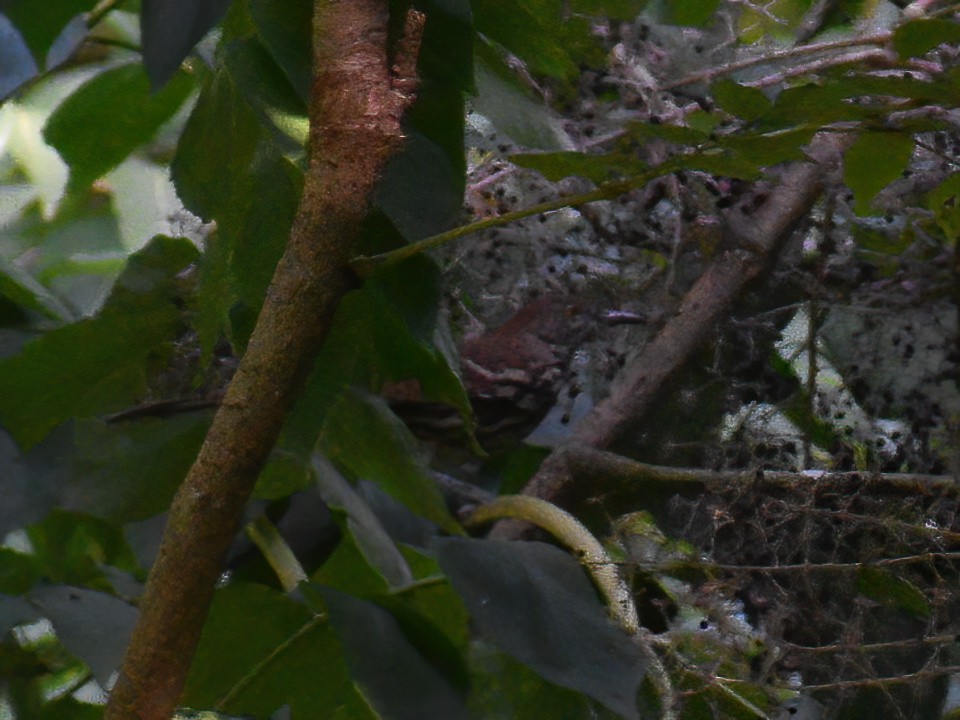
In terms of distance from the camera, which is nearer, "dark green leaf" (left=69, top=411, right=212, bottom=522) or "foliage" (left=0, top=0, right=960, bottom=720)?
"foliage" (left=0, top=0, right=960, bottom=720)

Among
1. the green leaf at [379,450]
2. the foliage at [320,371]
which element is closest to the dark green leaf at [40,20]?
the foliage at [320,371]

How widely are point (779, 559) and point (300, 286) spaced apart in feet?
0.84

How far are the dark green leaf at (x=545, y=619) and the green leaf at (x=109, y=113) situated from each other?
1.21 ft

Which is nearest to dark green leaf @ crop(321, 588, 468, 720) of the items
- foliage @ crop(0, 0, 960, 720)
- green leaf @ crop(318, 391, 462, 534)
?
foliage @ crop(0, 0, 960, 720)

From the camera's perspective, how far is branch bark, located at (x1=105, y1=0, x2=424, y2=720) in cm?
34

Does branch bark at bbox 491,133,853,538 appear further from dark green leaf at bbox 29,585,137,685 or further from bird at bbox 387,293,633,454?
dark green leaf at bbox 29,585,137,685

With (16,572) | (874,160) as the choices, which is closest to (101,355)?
(16,572)

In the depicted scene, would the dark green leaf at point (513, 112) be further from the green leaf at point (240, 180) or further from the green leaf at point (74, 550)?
the green leaf at point (74, 550)

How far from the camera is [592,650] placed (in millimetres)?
410

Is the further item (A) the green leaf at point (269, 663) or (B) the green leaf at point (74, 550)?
(B) the green leaf at point (74, 550)

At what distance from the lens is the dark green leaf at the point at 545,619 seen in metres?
0.39

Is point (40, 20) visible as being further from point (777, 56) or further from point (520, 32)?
point (777, 56)

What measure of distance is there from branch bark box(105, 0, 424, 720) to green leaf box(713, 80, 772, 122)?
0.39 feet

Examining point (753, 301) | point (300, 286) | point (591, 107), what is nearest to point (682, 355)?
point (753, 301)
